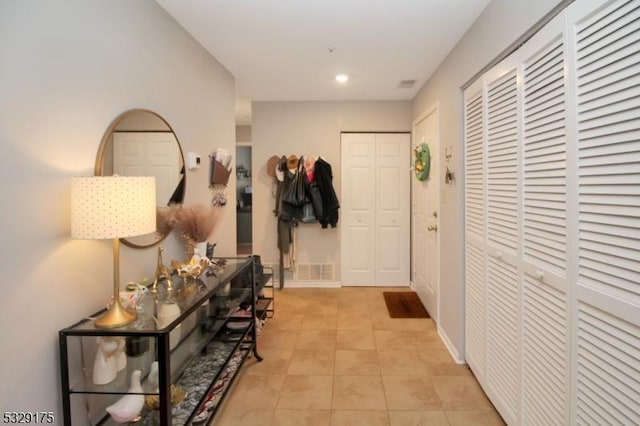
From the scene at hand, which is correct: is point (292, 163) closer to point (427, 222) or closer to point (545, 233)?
point (427, 222)

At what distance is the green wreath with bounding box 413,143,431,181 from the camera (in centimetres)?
329

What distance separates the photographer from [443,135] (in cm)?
280

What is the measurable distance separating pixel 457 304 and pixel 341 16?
2.12 metres

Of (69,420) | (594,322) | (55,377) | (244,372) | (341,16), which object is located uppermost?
(341,16)

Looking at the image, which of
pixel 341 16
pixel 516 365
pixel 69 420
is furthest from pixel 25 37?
pixel 516 365

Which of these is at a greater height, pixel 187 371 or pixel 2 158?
pixel 2 158

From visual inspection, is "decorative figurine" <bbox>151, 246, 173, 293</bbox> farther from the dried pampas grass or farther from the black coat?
the black coat

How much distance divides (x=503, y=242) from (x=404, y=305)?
2.06 meters

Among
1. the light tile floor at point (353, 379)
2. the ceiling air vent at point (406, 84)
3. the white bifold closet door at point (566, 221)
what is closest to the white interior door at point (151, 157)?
the light tile floor at point (353, 379)

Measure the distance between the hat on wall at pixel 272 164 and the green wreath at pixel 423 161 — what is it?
167 cm

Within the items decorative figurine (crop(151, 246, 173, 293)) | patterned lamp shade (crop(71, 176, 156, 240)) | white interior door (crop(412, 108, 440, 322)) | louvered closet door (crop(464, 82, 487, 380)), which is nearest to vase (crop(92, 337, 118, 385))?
decorative figurine (crop(151, 246, 173, 293))

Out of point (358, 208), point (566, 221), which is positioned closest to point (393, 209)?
point (358, 208)

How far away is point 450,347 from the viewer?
104 inches

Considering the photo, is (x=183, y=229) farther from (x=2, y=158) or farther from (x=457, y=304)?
(x=457, y=304)
